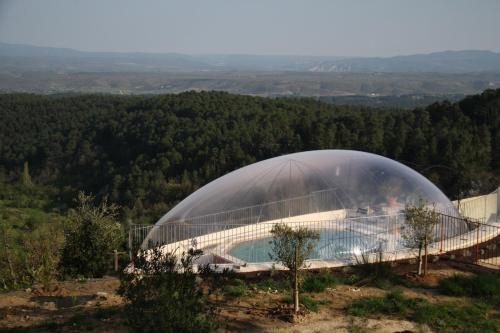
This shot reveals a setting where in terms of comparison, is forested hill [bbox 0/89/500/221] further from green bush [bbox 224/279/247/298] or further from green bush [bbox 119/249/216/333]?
green bush [bbox 119/249/216/333]

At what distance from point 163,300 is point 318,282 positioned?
12.7ft

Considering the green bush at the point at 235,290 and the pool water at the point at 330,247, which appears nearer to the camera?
the green bush at the point at 235,290

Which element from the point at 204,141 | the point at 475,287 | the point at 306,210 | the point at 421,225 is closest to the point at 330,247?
the point at 306,210

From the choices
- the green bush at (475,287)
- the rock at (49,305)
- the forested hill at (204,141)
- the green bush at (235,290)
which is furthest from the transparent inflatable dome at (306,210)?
the forested hill at (204,141)

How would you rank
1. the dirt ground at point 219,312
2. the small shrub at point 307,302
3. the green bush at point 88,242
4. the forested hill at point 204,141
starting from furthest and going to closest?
the forested hill at point 204,141 → the green bush at point 88,242 → the small shrub at point 307,302 → the dirt ground at point 219,312

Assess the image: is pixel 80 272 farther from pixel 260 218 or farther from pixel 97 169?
pixel 97 169

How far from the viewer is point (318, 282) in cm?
834

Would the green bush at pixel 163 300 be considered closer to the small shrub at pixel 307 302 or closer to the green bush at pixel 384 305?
the small shrub at pixel 307 302

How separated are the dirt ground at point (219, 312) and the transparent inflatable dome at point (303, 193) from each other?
117 inches

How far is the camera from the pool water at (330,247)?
10.1 m

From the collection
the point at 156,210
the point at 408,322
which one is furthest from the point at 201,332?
the point at 156,210

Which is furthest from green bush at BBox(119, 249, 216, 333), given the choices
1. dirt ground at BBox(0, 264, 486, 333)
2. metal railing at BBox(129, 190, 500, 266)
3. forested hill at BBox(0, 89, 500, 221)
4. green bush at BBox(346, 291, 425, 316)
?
forested hill at BBox(0, 89, 500, 221)

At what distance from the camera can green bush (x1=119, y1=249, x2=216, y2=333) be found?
15.9 ft

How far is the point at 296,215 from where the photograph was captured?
1128 cm
